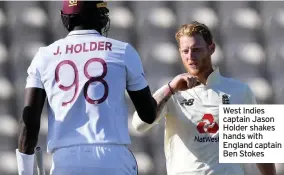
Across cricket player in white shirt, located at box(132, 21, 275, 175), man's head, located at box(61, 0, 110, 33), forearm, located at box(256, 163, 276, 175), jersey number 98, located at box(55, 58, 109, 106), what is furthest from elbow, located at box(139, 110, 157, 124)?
forearm, located at box(256, 163, 276, 175)

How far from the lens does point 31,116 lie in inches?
126

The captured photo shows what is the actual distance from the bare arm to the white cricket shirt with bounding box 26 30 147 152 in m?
0.03

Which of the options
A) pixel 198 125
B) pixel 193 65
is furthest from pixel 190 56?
pixel 198 125

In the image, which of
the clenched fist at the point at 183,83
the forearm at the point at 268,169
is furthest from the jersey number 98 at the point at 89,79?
the forearm at the point at 268,169

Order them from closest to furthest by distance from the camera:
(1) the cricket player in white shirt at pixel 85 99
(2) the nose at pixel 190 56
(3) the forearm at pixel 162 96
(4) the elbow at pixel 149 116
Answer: (1) the cricket player in white shirt at pixel 85 99, (4) the elbow at pixel 149 116, (3) the forearm at pixel 162 96, (2) the nose at pixel 190 56

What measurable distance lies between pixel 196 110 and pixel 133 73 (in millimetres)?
823

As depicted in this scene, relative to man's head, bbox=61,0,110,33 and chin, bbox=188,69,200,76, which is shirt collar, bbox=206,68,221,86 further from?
man's head, bbox=61,0,110,33

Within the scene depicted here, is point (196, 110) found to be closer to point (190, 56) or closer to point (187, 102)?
point (187, 102)

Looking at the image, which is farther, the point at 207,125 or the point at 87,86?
the point at 207,125

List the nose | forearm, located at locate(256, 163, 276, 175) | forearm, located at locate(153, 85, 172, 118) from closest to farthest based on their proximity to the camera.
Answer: forearm, located at locate(153, 85, 172, 118) → the nose → forearm, located at locate(256, 163, 276, 175)

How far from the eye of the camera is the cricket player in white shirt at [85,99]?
10.4 ft

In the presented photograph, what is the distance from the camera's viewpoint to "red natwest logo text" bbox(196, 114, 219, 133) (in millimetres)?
3924

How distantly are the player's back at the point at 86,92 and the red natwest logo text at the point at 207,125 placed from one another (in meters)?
0.75

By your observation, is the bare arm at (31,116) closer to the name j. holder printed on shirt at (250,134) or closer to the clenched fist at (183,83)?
the clenched fist at (183,83)
